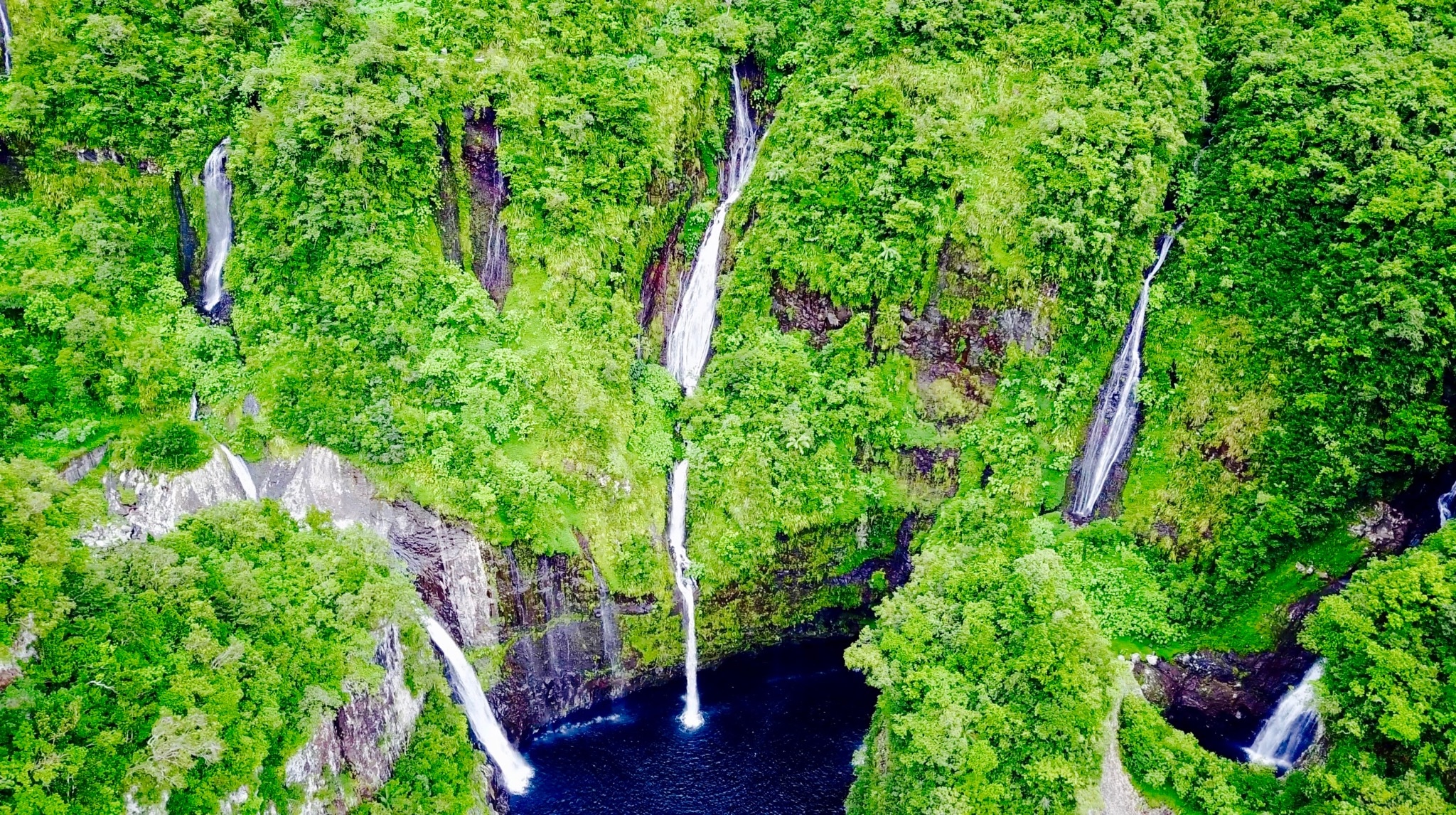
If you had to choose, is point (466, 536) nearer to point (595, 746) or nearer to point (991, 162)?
point (595, 746)

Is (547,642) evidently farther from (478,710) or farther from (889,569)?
(889,569)

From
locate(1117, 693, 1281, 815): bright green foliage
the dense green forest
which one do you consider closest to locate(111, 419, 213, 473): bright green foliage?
the dense green forest

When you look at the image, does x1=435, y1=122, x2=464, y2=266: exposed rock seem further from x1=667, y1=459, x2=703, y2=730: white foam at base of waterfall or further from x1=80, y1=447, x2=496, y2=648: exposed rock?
x1=667, y1=459, x2=703, y2=730: white foam at base of waterfall

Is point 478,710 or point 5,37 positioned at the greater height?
point 5,37

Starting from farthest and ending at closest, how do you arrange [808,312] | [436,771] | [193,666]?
1. [808,312]
2. [436,771]
3. [193,666]

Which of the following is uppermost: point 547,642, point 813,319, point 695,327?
point 813,319

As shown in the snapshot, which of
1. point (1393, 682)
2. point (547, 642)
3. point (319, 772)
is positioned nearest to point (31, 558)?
point (319, 772)

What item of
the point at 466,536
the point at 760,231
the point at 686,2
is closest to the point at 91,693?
the point at 466,536
